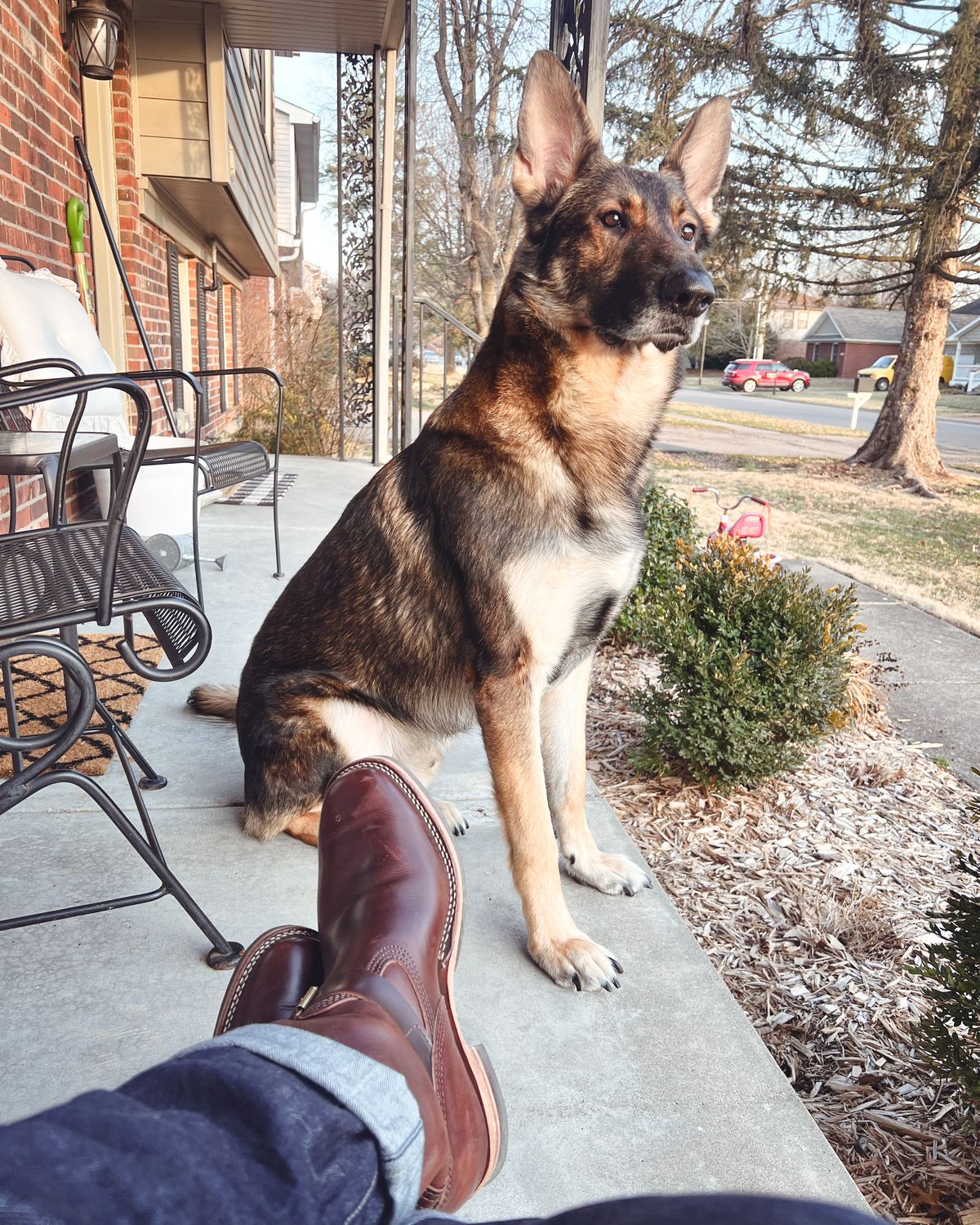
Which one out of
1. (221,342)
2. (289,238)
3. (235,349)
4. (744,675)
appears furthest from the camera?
(289,238)

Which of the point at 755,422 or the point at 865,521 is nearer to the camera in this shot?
the point at 865,521

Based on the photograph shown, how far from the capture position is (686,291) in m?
1.68

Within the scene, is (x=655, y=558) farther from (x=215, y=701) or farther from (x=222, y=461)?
(x=215, y=701)

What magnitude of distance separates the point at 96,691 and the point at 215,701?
1.23 feet

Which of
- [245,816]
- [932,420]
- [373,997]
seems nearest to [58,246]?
[245,816]

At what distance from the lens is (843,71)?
8.20 metres

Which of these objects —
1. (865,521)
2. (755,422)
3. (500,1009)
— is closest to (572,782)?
(500,1009)

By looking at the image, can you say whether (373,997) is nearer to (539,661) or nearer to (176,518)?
(539,661)

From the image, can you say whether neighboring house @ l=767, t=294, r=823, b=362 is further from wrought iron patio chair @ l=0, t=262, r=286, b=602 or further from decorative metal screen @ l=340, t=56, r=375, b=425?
wrought iron patio chair @ l=0, t=262, r=286, b=602

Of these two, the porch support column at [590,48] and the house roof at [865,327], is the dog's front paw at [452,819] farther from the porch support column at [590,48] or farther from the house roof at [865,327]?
the house roof at [865,327]

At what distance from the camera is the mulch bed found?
5.05ft

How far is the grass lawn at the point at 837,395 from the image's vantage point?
69.9ft

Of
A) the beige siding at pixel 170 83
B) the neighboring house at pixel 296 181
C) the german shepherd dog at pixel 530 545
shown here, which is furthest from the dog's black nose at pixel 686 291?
the neighboring house at pixel 296 181

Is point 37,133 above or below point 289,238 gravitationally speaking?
below
